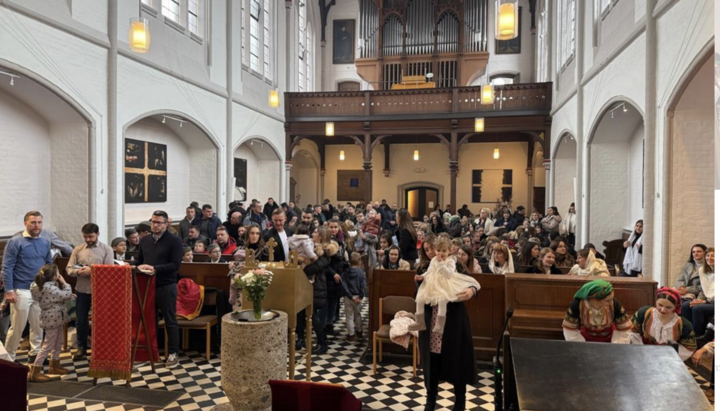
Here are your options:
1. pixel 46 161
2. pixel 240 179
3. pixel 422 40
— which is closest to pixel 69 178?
pixel 46 161

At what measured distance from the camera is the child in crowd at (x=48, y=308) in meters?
4.90

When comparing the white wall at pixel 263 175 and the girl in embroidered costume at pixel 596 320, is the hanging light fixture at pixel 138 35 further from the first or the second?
the white wall at pixel 263 175

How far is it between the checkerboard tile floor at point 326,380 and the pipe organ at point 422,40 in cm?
1495

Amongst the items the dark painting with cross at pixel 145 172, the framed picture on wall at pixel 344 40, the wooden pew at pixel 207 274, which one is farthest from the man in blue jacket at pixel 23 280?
the framed picture on wall at pixel 344 40

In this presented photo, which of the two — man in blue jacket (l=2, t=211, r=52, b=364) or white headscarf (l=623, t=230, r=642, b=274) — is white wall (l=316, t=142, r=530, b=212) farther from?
man in blue jacket (l=2, t=211, r=52, b=364)

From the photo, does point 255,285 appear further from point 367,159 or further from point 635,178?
point 367,159

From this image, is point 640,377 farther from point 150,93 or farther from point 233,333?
point 150,93

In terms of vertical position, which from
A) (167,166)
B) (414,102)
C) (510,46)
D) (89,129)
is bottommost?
(167,166)

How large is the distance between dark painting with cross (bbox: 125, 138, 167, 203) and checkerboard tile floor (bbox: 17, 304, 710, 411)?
5577mm

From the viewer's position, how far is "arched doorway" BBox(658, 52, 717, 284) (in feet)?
21.9

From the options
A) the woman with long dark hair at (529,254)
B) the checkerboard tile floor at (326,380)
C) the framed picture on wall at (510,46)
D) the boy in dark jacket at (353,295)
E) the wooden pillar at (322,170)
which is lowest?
the checkerboard tile floor at (326,380)

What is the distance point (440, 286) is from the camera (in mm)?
3791

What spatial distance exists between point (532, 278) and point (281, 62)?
13.4 meters

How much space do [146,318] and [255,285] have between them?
5.95 feet
